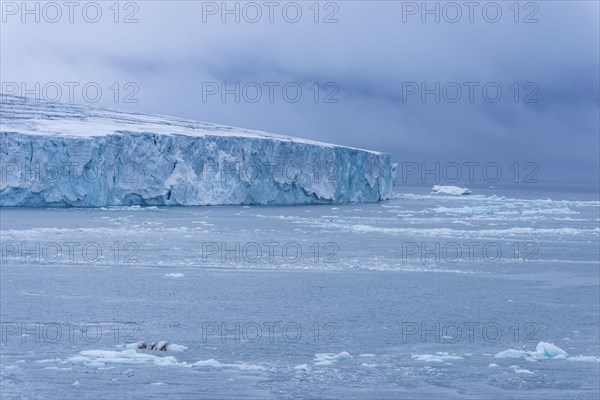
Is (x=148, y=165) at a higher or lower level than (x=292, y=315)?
higher

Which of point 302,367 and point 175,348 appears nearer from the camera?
point 302,367

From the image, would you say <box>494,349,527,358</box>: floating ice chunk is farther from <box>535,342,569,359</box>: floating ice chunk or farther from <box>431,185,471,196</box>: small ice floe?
<box>431,185,471,196</box>: small ice floe

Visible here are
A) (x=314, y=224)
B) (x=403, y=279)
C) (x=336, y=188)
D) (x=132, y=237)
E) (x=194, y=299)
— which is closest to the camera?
(x=194, y=299)

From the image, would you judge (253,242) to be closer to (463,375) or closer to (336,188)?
(463,375)

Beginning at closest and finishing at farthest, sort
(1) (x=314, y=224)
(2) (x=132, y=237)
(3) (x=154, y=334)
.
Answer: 1. (3) (x=154, y=334)
2. (2) (x=132, y=237)
3. (1) (x=314, y=224)

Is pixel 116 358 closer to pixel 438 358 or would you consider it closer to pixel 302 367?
pixel 302 367

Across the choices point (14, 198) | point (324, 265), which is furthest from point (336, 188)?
point (324, 265)

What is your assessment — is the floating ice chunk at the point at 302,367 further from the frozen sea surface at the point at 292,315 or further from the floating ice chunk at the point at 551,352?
the floating ice chunk at the point at 551,352

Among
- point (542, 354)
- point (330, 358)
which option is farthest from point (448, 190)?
point (330, 358)
